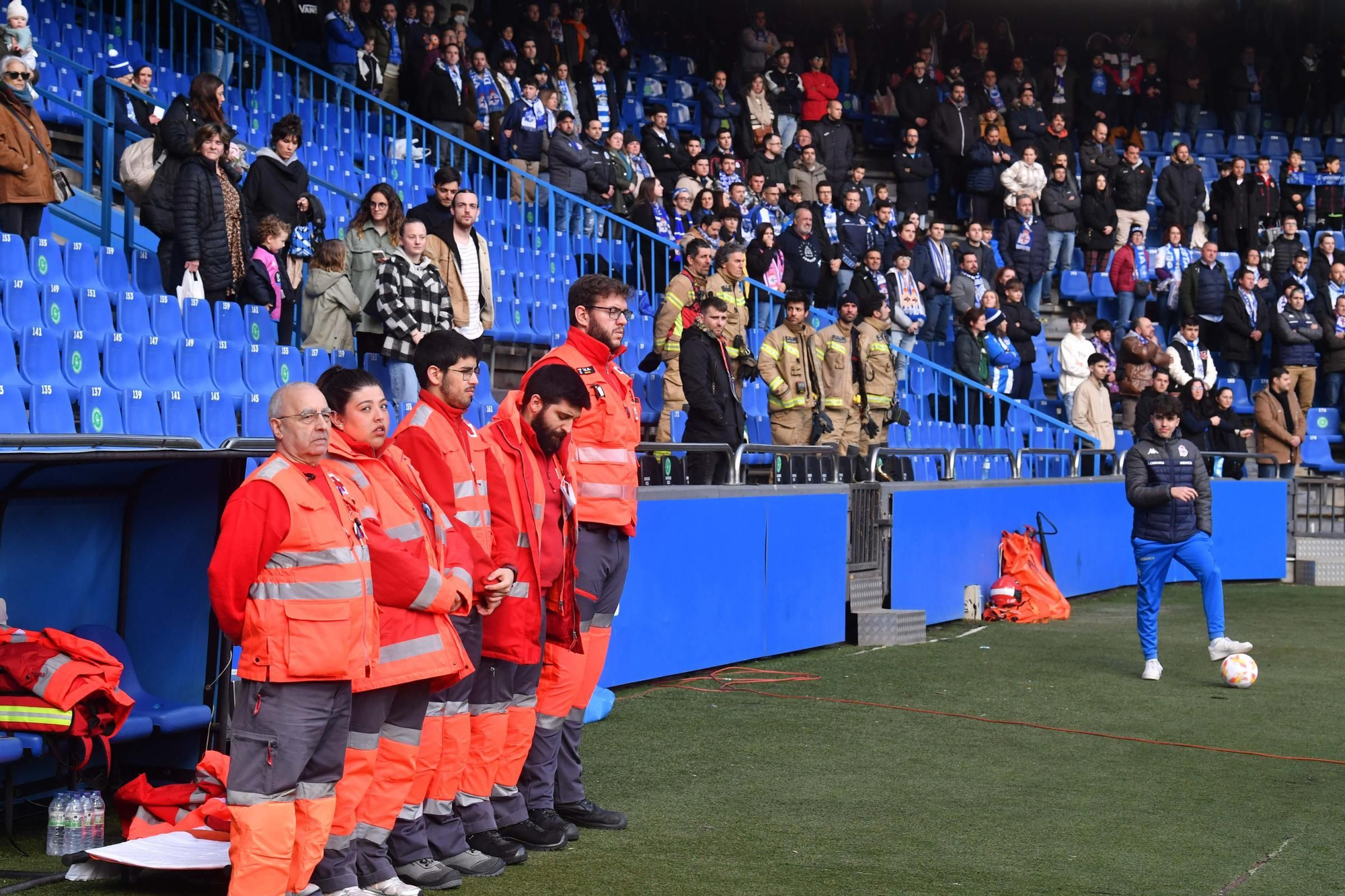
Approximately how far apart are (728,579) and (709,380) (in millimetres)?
1687

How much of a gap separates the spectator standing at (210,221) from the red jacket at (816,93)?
1219cm

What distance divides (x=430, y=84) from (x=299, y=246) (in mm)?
5066

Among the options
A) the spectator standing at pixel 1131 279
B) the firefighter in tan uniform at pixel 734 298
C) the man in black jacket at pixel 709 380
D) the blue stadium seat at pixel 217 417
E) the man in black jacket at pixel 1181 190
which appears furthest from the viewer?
the man in black jacket at pixel 1181 190

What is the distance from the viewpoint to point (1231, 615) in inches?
559

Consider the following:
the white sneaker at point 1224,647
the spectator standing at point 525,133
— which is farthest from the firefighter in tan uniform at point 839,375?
the spectator standing at point 525,133

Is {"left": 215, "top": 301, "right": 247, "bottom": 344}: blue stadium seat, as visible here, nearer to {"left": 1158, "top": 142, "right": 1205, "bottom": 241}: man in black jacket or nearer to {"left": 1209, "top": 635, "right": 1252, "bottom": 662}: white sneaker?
{"left": 1209, "top": 635, "right": 1252, "bottom": 662}: white sneaker

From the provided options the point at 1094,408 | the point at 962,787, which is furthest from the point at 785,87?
the point at 962,787

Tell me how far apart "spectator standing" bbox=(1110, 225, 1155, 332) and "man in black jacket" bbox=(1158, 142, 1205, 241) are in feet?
3.96

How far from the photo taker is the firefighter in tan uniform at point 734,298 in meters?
11.8

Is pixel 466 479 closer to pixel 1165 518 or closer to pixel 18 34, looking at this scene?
pixel 1165 518

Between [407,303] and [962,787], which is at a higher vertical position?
[407,303]

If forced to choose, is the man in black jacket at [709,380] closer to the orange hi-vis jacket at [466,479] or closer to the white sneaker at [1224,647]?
the white sneaker at [1224,647]

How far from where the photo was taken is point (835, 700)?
9008mm

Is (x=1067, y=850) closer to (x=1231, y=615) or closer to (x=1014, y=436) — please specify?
(x=1231, y=615)
